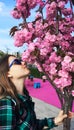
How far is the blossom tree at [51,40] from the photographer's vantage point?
409 centimetres

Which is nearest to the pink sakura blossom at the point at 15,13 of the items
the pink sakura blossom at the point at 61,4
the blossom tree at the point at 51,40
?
the blossom tree at the point at 51,40

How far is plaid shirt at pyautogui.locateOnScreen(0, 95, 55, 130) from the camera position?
2840 mm

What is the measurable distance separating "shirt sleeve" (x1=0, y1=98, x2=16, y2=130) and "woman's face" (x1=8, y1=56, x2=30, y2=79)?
30cm

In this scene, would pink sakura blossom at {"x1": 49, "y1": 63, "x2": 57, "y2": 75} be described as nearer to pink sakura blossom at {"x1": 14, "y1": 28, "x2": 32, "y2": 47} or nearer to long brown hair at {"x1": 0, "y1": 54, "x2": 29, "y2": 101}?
pink sakura blossom at {"x1": 14, "y1": 28, "x2": 32, "y2": 47}

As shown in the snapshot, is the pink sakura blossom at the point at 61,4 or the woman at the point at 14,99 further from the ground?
the pink sakura blossom at the point at 61,4

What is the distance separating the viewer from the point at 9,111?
9.34ft

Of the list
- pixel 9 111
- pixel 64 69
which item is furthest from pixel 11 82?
pixel 64 69

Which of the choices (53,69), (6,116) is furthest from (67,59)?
(6,116)

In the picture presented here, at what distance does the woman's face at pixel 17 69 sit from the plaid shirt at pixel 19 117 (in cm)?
17

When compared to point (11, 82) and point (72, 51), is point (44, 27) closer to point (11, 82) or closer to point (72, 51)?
point (72, 51)

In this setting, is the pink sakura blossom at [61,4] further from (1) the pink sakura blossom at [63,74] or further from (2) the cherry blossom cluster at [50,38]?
(1) the pink sakura blossom at [63,74]

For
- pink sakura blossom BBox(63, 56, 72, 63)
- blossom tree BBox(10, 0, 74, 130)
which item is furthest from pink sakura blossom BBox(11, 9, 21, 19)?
pink sakura blossom BBox(63, 56, 72, 63)

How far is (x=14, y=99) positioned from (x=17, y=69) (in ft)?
Answer: 0.95

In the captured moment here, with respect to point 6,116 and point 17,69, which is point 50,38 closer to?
point 17,69
